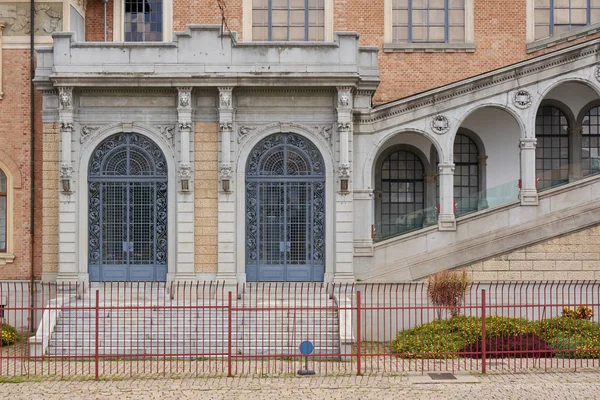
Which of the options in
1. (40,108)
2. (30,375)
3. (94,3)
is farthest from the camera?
(94,3)

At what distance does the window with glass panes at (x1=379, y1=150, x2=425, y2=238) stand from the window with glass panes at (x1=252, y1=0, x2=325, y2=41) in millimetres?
4918

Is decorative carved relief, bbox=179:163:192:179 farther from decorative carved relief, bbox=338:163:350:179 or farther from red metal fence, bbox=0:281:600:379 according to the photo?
decorative carved relief, bbox=338:163:350:179

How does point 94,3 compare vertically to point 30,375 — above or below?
above

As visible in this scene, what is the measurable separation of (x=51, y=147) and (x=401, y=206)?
11.6 metres

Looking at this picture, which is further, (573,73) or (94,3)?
(94,3)

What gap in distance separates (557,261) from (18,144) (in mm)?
15735

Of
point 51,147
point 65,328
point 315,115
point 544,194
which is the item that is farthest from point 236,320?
point 544,194

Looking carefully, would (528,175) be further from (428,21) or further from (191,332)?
(191,332)

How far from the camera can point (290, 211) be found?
2111cm

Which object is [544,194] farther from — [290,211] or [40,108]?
[40,108]

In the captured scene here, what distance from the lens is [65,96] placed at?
2050cm

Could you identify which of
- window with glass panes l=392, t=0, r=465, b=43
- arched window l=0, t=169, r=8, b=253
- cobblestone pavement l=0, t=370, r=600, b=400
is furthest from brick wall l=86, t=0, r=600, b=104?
cobblestone pavement l=0, t=370, r=600, b=400

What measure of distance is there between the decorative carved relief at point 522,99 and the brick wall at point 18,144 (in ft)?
46.4

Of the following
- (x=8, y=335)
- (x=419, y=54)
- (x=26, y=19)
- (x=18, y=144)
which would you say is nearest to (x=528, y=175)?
(x=419, y=54)
